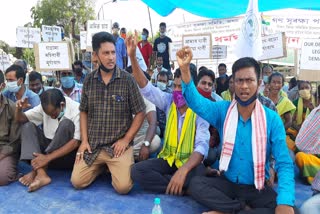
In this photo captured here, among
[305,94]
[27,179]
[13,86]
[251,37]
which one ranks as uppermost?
[251,37]

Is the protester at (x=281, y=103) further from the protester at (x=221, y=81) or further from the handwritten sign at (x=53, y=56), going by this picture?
the handwritten sign at (x=53, y=56)

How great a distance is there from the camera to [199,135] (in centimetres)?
341

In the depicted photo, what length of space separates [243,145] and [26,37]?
746 centimetres

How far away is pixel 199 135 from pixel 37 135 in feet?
5.83

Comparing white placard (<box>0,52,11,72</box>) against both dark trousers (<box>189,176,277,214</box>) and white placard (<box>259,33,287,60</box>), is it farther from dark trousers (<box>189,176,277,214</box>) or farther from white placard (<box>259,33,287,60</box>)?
dark trousers (<box>189,176,277,214</box>)

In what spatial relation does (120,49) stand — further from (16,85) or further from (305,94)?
(305,94)

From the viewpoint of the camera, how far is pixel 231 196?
2906 mm

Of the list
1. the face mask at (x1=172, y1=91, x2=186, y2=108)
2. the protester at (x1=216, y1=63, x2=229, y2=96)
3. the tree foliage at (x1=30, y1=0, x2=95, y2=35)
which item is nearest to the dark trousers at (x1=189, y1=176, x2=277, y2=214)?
the face mask at (x1=172, y1=91, x2=186, y2=108)

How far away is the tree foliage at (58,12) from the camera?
94.2 ft

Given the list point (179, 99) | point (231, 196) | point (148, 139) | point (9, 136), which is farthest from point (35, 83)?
point (231, 196)

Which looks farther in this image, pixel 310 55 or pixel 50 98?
pixel 310 55

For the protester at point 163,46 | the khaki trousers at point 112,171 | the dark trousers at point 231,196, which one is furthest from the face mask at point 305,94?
the protester at point 163,46

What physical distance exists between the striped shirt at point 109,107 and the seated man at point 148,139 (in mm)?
338

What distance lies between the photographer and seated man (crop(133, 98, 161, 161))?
377 cm
